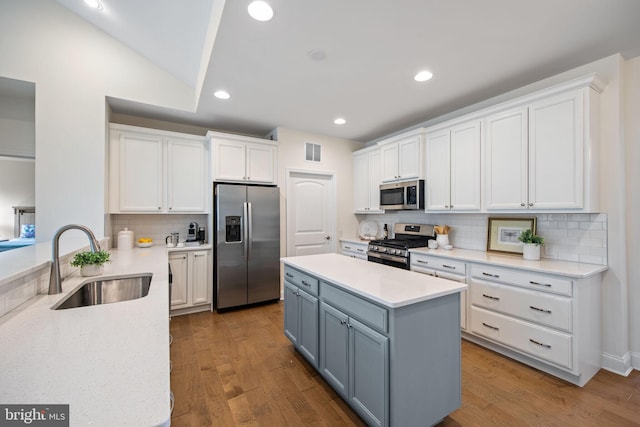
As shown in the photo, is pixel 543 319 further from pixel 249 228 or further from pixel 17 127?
pixel 17 127

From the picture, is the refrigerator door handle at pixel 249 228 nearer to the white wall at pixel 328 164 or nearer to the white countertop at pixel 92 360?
the white wall at pixel 328 164

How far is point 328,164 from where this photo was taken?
4.63 meters

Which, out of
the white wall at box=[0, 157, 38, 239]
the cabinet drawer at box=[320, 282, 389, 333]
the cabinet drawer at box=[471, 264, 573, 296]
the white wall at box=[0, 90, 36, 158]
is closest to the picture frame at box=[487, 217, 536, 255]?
the cabinet drawer at box=[471, 264, 573, 296]

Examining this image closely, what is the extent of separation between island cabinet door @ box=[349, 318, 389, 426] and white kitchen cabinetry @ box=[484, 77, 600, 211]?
83.1 inches

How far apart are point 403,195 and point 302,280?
2.13 meters

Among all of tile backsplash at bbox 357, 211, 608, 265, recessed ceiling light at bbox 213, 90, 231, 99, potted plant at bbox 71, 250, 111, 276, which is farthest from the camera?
recessed ceiling light at bbox 213, 90, 231, 99

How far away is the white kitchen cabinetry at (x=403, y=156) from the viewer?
3.60 metres

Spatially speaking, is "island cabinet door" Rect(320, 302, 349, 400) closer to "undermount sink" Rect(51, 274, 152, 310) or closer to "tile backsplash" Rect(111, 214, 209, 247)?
"undermount sink" Rect(51, 274, 152, 310)

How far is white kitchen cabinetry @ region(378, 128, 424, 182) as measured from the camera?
3600mm

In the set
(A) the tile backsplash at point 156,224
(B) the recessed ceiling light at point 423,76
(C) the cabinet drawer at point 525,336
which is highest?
(B) the recessed ceiling light at point 423,76

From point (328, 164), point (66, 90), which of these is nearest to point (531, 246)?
point (328, 164)

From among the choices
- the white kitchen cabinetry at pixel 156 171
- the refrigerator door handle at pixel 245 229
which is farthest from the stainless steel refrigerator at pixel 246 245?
the white kitchen cabinetry at pixel 156 171

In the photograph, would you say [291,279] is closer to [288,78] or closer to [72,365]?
[72,365]

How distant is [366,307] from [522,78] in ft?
9.16
